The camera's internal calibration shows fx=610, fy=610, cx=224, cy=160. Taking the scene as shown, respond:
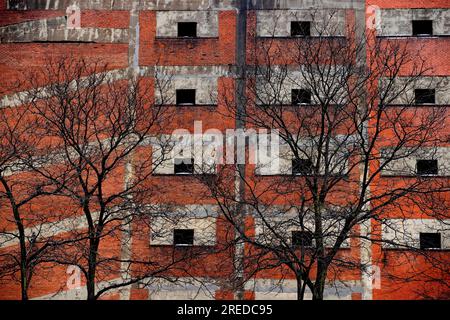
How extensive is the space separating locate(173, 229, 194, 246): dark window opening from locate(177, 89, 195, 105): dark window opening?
4333 mm

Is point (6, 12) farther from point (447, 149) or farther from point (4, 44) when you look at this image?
point (447, 149)

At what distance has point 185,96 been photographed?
20.8m

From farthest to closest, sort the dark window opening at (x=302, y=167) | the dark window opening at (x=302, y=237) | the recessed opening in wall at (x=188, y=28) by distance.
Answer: the recessed opening in wall at (x=188, y=28)
the dark window opening at (x=302, y=167)
the dark window opening at (x=302, y=237)

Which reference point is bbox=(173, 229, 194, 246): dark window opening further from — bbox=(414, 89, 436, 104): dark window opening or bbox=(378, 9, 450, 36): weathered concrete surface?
bbox=(378, 9, 450, 36): weathered concrete surface

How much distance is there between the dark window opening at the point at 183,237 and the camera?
20.0 meters

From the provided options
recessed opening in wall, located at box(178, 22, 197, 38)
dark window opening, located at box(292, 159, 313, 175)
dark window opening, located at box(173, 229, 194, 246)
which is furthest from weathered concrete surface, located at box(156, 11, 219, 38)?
dark window opening, located at box(173, 229, 194, 246)

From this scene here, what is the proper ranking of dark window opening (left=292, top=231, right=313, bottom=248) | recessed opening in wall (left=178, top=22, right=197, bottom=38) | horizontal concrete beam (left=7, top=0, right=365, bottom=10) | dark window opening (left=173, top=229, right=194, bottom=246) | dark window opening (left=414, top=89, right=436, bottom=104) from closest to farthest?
dark window opening (left=292, top=231, right=313, bottom=248) < dark window opening (left=173, top=229, right=194, bottom=246) < dark window opening (left=414, top=89, right=436, bottom=104) < horizontal concrete beam (left=7, top=0, right=365, bottom=10) < recessed opening in wall (left=178, top=22, right=197, bottom=38)

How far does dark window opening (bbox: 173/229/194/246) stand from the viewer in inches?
787

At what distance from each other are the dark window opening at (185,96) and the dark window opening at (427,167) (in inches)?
309

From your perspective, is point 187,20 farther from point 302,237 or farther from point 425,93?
point 302,237

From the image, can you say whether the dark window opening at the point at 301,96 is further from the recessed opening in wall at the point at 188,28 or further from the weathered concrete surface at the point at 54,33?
the weathered concrete surface at the point at 54,33

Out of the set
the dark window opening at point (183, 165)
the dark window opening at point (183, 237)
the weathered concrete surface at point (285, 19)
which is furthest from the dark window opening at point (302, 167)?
the weathered concrete surface at point (285, 19)

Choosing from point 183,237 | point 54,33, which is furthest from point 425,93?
point 54,33

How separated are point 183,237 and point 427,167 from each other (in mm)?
8436
